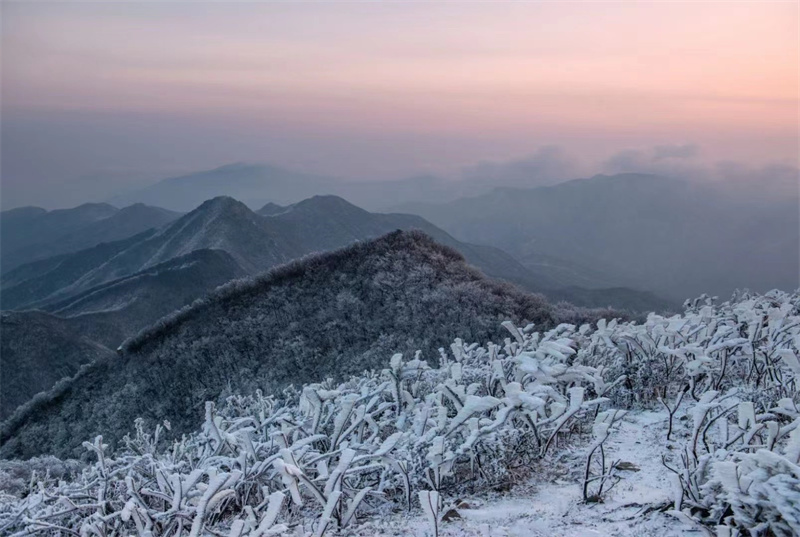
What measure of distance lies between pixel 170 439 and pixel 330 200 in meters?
117

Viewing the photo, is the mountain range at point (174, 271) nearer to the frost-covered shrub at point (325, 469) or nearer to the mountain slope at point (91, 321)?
the mountain slope at point (91, 321)

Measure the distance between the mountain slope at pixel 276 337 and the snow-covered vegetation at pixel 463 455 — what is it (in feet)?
38.6

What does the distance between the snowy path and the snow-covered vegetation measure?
89 mm

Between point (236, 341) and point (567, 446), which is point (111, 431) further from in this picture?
point (567, 446)

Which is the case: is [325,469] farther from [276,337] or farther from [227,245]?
[227,245]

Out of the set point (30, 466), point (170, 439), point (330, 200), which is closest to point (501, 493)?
point (30, 466)

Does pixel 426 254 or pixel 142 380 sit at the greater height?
pixel 426 254

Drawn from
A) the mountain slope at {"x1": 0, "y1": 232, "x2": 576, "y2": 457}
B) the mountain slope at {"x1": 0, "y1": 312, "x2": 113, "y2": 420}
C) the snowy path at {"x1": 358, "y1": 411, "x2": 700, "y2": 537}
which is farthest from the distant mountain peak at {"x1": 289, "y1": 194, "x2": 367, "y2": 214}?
the snowy path at {"x1": 358, "y1": 411, "x2": 700, "y2": 537}

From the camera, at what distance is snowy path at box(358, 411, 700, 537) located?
312 cm

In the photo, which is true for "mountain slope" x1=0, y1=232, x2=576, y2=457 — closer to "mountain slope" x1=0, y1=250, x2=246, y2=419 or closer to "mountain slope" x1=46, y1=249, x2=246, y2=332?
"mountain slope" x1=0, y1=250, x2=246, y2=419

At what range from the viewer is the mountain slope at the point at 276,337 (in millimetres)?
18078

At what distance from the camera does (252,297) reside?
2233cm

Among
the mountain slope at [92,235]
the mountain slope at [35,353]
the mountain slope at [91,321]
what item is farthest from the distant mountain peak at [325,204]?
the mountain slope at [35,353]

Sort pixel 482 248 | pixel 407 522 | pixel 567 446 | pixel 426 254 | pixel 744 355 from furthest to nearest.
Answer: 1. pixel 482 248
2. pixel 426 254
3. pixel 744 355
4. pixel 567 446
5. pixel 407 522
